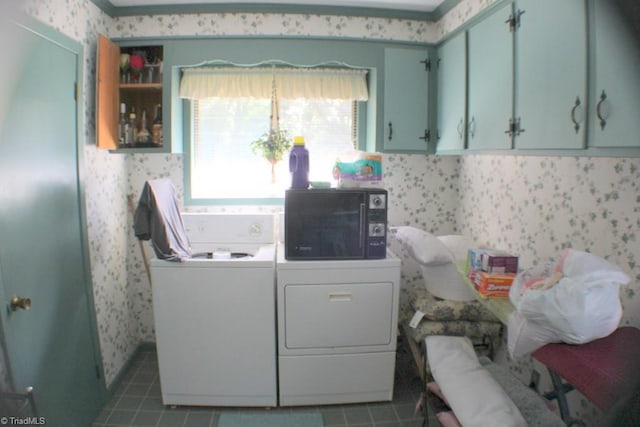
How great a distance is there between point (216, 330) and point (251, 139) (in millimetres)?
1274

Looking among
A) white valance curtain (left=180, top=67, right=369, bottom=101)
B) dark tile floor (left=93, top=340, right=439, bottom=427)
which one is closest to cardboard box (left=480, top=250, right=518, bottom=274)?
dark tile floor (left=93, top=340, right=439, bottom=427)

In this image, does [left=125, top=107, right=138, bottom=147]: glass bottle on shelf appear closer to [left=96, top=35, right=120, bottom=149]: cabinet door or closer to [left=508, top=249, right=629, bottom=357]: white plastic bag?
[left=96, top=35, right=120, bottom=149]: cabinet door

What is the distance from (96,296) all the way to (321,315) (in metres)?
1.22

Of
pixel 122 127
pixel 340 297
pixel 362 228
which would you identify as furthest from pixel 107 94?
pixel 340 297

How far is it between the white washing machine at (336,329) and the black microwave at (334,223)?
6cm

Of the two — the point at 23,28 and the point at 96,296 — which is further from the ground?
the point at 23,28

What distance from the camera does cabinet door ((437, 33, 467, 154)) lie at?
6.45 feet

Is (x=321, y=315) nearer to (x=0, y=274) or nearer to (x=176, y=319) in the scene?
(x=176, y=319)

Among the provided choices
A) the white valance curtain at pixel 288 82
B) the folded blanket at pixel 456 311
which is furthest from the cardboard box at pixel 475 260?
the white valance curtain at pixel 288 82

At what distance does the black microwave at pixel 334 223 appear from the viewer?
199 centimetres

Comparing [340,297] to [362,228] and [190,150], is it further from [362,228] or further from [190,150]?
[190,150]

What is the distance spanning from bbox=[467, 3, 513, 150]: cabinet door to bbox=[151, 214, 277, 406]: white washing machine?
4.01 feet

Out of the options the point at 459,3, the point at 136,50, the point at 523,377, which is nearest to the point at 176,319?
the point at 136,50

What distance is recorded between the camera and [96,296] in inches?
81.4
